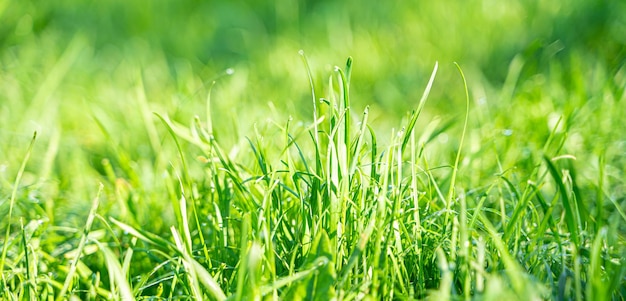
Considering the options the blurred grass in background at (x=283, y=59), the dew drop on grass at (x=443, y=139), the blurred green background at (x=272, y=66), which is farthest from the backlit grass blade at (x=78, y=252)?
the dew drop on grass at (x=443, y=139)

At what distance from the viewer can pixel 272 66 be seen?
2885mm

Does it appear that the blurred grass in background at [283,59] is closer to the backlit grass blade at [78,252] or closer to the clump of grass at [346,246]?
the clump of grass at [346,246]

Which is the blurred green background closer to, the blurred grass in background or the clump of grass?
the blurred grass in background

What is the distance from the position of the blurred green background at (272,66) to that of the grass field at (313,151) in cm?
1

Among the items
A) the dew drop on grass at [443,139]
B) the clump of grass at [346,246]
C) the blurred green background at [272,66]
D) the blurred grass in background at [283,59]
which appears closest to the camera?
the clump of grass at [346,246]

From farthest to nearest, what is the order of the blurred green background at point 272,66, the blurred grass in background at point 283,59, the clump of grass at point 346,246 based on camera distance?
the blurred grass in background at point 283,59 < the blurred green background at point 272,66 < the clump of grass at point 346,246

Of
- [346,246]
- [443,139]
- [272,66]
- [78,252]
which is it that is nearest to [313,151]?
[443,139]

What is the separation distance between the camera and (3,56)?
2.94 metres

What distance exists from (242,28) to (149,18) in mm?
514

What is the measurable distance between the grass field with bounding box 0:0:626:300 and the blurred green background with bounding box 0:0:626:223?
0.01 m

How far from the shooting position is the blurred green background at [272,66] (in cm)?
216

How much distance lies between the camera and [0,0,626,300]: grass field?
1199 mm

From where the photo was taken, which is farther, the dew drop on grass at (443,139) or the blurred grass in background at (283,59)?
the blurred grass in background at (283,59)

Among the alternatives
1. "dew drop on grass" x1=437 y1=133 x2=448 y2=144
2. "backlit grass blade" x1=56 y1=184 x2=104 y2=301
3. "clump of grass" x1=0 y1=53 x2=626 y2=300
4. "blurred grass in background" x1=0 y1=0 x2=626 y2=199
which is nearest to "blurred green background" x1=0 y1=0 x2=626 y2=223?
"blurred grass in background" x1=0 y1=0 x2=626 y2=199
